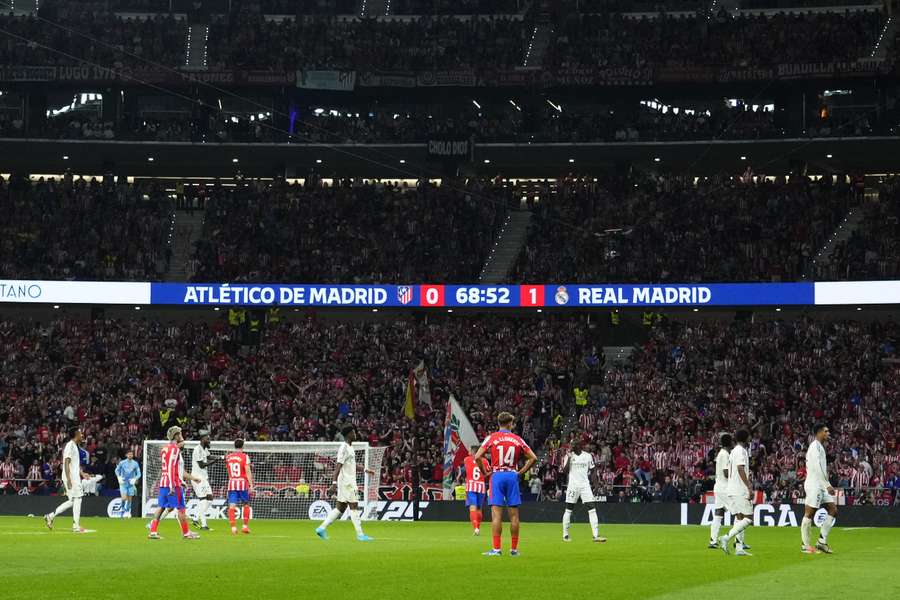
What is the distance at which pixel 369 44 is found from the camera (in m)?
61.2

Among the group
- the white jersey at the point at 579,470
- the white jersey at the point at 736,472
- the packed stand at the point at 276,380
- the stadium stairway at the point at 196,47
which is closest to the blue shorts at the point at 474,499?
the white jersey at the point at 579,470

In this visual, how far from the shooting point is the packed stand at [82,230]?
5466 cm

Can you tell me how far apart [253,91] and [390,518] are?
29.5m

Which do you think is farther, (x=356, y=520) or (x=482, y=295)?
(x=482, y=295)

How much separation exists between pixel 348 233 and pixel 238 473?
27.2m

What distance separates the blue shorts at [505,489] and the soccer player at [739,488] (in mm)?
4313

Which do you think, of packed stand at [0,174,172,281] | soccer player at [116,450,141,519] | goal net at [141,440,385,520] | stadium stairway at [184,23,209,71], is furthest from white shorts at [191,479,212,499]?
stadium stairway at [184,23,209,71]

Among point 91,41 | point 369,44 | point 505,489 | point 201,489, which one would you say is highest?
point 369,44

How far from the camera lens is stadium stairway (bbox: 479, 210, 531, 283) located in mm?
55406

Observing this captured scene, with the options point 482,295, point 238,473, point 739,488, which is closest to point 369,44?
point 482,295

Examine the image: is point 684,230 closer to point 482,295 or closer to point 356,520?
point 482,295

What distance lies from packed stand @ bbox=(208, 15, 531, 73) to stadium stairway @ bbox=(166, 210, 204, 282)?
23.8ft

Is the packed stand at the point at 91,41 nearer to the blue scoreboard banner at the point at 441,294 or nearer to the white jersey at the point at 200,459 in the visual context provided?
the blue scoreboard banner at the point at 441,294

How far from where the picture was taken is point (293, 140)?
59.1 m
